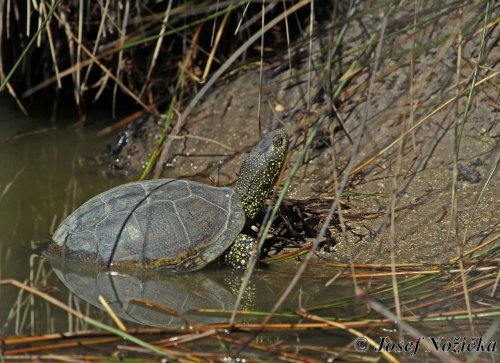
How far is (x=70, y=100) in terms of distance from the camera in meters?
7.10

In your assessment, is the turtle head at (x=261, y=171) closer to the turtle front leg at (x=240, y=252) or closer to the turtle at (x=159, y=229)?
the turtle at (x=159, y=229)

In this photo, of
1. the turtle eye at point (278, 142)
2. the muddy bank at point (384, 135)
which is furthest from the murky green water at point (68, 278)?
the turtle eye at point (278, 142)

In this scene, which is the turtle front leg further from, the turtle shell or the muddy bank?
the muddy bank

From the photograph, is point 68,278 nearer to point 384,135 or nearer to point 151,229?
point 151,229

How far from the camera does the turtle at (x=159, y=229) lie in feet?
13.5

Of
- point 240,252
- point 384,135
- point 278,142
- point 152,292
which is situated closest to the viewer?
point 152,292

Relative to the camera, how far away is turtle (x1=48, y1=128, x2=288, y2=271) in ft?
13.5

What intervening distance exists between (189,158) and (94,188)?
0.75m

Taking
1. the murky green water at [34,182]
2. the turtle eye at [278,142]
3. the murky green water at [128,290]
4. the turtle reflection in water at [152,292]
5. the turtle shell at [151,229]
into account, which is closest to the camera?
the murky green water at [128,290]

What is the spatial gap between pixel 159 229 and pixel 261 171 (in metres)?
0.74

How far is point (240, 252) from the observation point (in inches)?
167

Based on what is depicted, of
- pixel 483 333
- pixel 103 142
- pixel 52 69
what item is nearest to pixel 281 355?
pixel 483 333

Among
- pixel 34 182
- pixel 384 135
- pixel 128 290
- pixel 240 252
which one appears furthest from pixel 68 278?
pixel 384 135

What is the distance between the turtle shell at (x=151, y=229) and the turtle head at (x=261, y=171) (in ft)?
0.73
